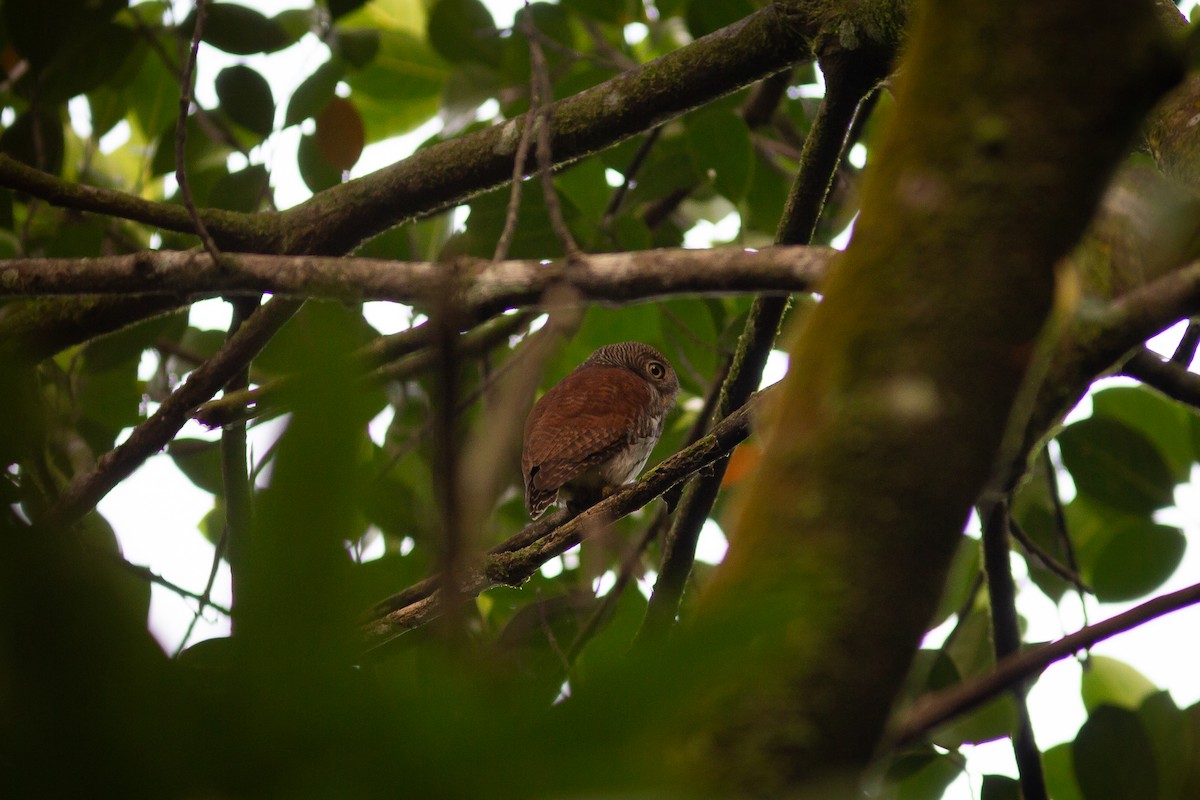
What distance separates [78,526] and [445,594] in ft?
6.81

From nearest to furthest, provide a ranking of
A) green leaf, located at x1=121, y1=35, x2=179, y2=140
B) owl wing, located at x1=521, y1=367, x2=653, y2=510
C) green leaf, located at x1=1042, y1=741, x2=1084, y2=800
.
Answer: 1. green leaf, located at x1=1042, y1=741, x2=1084, y2=800
2. owl wing, located at x1=521, y1=367, x2=653, y2=510
3. green leaf, located at x1=121, y1=35, x2=179, y2=140

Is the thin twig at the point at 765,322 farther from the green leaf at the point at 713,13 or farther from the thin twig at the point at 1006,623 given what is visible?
the green leaf at the point at 713,13

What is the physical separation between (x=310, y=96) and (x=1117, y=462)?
2977 mm

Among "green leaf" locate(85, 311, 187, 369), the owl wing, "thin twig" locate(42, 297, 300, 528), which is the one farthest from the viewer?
the owl wing

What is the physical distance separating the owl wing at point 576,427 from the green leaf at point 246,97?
163 centimetres

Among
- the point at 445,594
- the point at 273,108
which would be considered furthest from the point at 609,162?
the point at 445,594

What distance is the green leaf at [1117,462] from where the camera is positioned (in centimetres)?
320

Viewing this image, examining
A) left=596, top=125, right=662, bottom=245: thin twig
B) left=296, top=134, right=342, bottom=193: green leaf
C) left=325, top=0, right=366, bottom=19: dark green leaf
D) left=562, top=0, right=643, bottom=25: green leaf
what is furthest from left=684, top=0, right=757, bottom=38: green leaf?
left=296, top=134, right=342, bottom=193: green leaf

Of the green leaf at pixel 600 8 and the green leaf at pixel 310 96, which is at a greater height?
the green leaf at pixel 600 8

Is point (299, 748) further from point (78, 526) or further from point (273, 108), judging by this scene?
point (273, 108)

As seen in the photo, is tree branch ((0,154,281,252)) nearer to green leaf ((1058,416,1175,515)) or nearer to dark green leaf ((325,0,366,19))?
dark green leaf ((325,0,366,19))

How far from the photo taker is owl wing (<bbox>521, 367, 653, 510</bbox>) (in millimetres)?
4301

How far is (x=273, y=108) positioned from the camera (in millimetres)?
3824

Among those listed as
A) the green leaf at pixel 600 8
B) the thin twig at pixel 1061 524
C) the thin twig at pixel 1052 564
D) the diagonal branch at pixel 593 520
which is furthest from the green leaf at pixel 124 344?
the thin twig at pixel 1061 524
